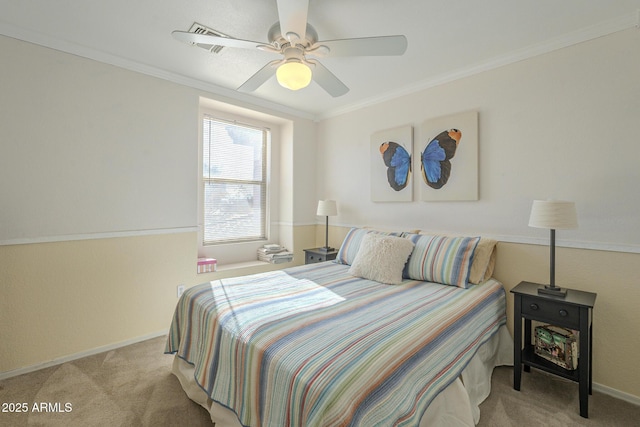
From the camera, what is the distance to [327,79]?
217cm

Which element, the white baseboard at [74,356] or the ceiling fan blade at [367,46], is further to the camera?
the white baseboard at [74,356]

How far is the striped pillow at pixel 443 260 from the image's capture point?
2312 mm

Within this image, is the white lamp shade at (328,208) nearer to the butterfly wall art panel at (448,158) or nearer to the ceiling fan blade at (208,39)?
the butterfly wall art panel at (448,158)

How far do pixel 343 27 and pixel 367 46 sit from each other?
0.46 m

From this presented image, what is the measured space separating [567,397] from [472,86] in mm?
2517

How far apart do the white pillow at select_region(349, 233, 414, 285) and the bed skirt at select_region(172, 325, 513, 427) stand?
79 cm

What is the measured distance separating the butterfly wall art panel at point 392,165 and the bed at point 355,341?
783 millimetres

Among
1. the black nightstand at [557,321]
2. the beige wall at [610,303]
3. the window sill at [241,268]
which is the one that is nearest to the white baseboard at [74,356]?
the window sill at [241,268]

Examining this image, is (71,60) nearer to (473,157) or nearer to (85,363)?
(85,363)

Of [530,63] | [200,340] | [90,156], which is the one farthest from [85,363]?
[530,63]

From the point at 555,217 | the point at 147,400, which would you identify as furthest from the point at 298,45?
the point at 147,400

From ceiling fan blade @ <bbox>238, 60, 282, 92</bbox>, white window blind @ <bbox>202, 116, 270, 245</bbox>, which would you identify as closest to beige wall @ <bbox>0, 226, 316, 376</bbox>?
white window blind @ <bbox>202, 116, 270, 245</bbox>

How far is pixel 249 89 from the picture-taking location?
7.72 feet

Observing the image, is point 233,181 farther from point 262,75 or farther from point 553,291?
point 553,291
